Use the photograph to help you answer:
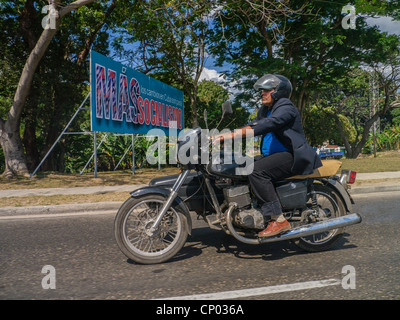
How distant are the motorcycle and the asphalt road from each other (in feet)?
0.75

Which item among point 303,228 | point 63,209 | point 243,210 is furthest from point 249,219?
point 63,209

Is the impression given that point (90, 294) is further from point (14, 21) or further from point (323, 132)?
point (323, 132)

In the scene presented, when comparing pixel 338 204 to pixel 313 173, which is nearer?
pixel 313 173

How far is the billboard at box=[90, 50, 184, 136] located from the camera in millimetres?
11995

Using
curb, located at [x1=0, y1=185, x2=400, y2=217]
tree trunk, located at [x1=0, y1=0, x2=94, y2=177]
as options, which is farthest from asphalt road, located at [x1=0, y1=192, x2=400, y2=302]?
tree trunk, located at [x1=0, y1=0, x2=94, y2=177]

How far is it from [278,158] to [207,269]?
139cm

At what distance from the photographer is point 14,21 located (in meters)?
16.8

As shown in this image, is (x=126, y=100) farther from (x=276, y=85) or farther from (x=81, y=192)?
(x=276, y=85)

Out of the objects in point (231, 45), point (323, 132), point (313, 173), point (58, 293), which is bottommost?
point (58, 293)

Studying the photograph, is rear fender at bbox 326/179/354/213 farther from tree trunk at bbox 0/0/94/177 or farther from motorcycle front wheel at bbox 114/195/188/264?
tree trunk at bbox 0/0/94/177

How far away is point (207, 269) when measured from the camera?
374 centimetres

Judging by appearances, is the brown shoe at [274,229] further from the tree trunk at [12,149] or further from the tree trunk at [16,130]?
the tree trunk at [12,149]

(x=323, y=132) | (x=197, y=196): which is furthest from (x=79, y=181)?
(x=323, y=132)

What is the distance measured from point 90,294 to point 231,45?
59.5 feet
